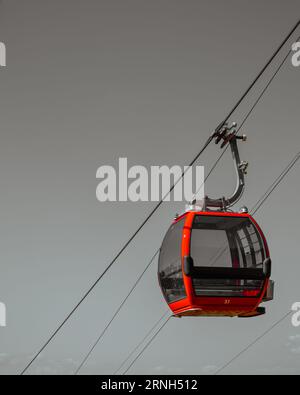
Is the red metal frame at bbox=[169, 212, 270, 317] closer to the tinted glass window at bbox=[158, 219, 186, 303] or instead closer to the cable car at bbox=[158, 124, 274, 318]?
the cable car at bbox=[158, 124, 274, 318]

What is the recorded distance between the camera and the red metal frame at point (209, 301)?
352 inches

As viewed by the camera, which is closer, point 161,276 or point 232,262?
point 232,262

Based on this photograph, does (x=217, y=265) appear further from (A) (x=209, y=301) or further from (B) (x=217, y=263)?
(A) (x=209, y=301)


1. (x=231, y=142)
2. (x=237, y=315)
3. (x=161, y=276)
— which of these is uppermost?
(x=231, y=142)

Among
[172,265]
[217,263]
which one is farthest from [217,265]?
[172,265]

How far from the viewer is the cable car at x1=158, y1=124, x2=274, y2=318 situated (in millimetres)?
8984

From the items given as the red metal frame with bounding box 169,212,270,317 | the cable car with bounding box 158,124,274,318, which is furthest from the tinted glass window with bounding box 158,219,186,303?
the red metal frame with bounding box 169,212,270,317

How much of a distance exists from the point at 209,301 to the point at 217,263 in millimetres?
610

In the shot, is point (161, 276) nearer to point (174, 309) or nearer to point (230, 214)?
point (174, 309)

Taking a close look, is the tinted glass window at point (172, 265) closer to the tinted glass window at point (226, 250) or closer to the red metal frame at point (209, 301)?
the red metal frame at point (209, 301)

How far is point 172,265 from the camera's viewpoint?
9578 mm
